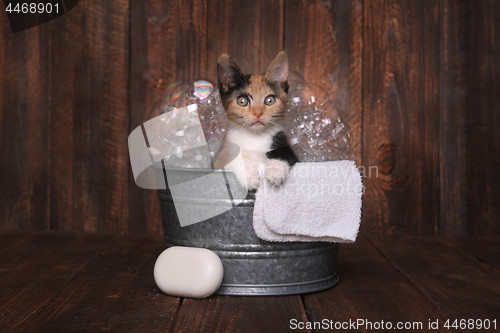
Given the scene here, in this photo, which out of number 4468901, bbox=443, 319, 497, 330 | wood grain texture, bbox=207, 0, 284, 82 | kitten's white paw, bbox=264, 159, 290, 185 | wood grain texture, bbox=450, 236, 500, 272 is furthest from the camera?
wood grain texture, bbox=207, 0, 284, 82

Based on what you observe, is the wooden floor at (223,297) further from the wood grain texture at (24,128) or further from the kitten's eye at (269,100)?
the kitten's eye at (269,100)

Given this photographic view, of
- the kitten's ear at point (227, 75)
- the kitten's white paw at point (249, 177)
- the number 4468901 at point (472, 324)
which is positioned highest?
the kitten's ear at point (227, 75)

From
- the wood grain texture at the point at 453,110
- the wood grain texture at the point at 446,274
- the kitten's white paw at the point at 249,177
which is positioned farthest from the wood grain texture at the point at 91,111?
the wood grain texture at the point at 453,110

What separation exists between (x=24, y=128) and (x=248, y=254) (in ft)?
3.94

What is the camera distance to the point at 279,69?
1.26m

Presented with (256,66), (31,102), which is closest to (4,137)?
(31,102)

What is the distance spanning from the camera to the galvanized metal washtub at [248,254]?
1133 millimetres

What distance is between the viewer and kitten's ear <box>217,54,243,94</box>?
121cm

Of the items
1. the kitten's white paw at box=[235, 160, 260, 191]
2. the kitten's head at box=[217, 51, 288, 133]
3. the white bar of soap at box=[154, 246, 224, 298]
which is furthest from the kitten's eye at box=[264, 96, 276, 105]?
the white bar of soap at box=[154, 246, 224, 298]

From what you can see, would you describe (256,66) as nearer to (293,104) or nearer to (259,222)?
(293,104)

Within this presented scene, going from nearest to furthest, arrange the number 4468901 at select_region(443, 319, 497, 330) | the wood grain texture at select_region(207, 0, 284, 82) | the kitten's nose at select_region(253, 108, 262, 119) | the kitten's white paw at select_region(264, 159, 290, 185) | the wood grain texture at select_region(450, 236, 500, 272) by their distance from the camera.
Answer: the number 4468901 at select_region(443, 319, 497, 330) < the kitten's white paw at select_region(264, 159, 290, 185) < the kitten's nose at select_region(253, 108, 262, 119) < the wood grain texture at select_region(450, 236, 500, 272) < the wood grain texture at select_region(207, 0, 284, 82)

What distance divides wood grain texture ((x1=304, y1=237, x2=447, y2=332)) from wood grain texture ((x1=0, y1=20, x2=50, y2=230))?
121 cm

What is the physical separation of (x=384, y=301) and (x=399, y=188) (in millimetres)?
862

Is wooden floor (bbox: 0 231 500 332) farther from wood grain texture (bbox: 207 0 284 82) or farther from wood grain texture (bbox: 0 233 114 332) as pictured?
wood grain texture (bbox: 207 0 284 82)
